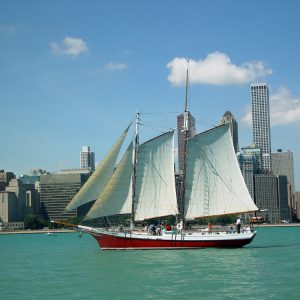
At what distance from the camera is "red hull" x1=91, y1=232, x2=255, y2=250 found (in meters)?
64.1

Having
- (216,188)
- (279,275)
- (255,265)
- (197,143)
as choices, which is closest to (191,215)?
(216,188)

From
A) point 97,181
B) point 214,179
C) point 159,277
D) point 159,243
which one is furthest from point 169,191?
point 159,277

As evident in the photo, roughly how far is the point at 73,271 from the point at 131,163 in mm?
19034

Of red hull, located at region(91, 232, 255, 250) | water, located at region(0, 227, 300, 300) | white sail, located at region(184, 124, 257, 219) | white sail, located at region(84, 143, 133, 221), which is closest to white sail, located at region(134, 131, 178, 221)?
white sail, located at region(84, 143, 133, 221)

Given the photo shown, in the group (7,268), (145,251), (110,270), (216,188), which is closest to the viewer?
(110,270)

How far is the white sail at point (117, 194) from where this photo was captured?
62.8m

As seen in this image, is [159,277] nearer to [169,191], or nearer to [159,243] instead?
[159,243]

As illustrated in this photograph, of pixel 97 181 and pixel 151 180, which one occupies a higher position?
pixel 151 180

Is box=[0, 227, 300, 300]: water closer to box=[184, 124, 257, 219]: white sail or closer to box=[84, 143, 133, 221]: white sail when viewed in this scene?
box=[84, 143, 133, 221]: white sail

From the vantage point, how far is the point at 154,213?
66.9 meters

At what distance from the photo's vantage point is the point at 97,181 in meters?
61.2

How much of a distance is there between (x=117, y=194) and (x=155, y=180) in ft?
18.2

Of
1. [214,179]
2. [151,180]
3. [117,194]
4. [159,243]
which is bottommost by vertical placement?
[159,243]

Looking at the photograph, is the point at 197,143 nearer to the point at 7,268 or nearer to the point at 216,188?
the point at 216,188
